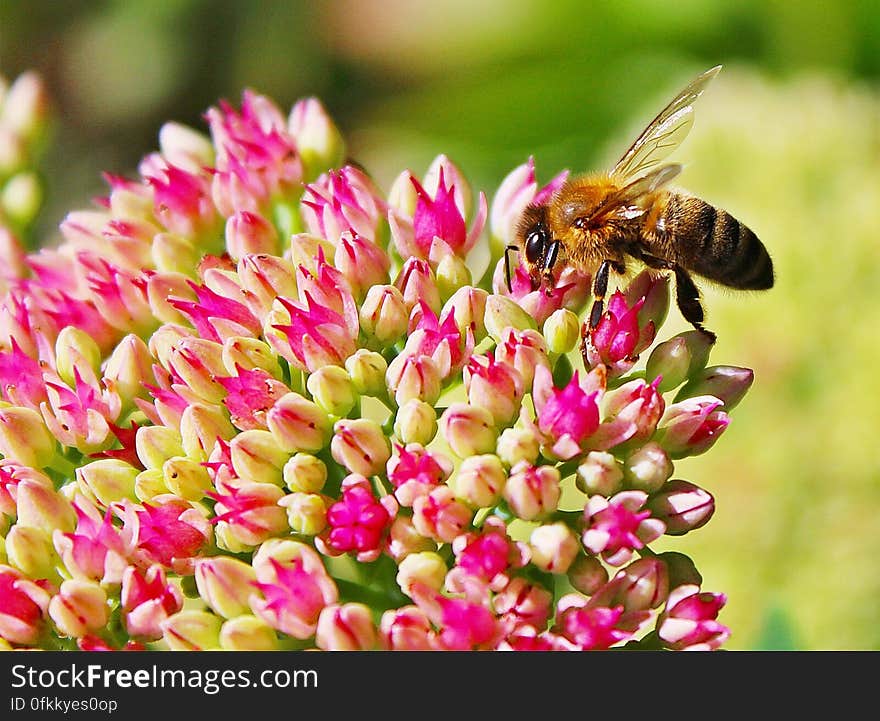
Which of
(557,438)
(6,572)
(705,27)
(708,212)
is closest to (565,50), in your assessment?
(705,27)

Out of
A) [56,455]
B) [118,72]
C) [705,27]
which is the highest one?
[118,72]

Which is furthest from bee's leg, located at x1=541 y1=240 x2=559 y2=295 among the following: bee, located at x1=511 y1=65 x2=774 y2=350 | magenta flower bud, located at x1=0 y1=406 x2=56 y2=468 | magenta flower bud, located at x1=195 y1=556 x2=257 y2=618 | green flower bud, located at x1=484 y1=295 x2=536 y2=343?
magenta flower bud, located at x1=0 y1=406 x2=56 y2=468

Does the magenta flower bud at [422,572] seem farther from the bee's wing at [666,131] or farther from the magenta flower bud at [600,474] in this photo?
the bee's wing at [666,131]

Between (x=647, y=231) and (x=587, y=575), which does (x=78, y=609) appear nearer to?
(x=587, y=575)

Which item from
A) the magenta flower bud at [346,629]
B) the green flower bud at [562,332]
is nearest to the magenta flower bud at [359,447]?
the magenta flower bud at [346,629]

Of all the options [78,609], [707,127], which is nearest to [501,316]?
[78,609]

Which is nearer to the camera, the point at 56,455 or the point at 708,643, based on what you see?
the point at 708,643

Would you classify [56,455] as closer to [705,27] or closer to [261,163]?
[261,163]
